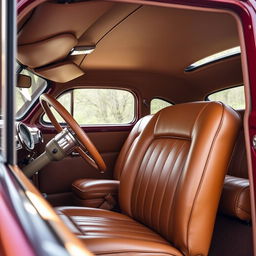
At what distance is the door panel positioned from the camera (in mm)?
2996

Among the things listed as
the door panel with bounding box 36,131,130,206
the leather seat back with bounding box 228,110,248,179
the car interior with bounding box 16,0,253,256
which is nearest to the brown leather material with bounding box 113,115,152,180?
the car interior with bounding box 16,0,253,256

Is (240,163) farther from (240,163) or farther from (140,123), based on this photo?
(140,123)

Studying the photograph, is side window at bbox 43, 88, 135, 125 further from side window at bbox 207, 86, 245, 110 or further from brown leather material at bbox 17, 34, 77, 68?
side window at bbox 207, 86, 245, 110

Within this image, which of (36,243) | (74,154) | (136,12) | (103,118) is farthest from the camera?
(103,118)

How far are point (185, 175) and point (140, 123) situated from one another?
151 cm

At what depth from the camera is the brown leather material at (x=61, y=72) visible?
274 cm

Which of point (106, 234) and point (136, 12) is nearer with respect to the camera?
point (106, 234)

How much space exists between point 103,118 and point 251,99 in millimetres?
1977

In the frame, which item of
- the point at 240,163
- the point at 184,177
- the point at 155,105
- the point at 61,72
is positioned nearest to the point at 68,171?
the point at 61,72

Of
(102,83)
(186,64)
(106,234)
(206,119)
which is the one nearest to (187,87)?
(186,64)

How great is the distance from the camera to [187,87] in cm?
358

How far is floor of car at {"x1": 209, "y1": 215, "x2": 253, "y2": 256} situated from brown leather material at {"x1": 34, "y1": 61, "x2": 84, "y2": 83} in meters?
1.53

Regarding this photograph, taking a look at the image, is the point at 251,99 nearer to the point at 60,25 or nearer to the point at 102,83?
the point at 60,25

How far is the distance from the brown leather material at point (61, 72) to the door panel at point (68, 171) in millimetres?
466
